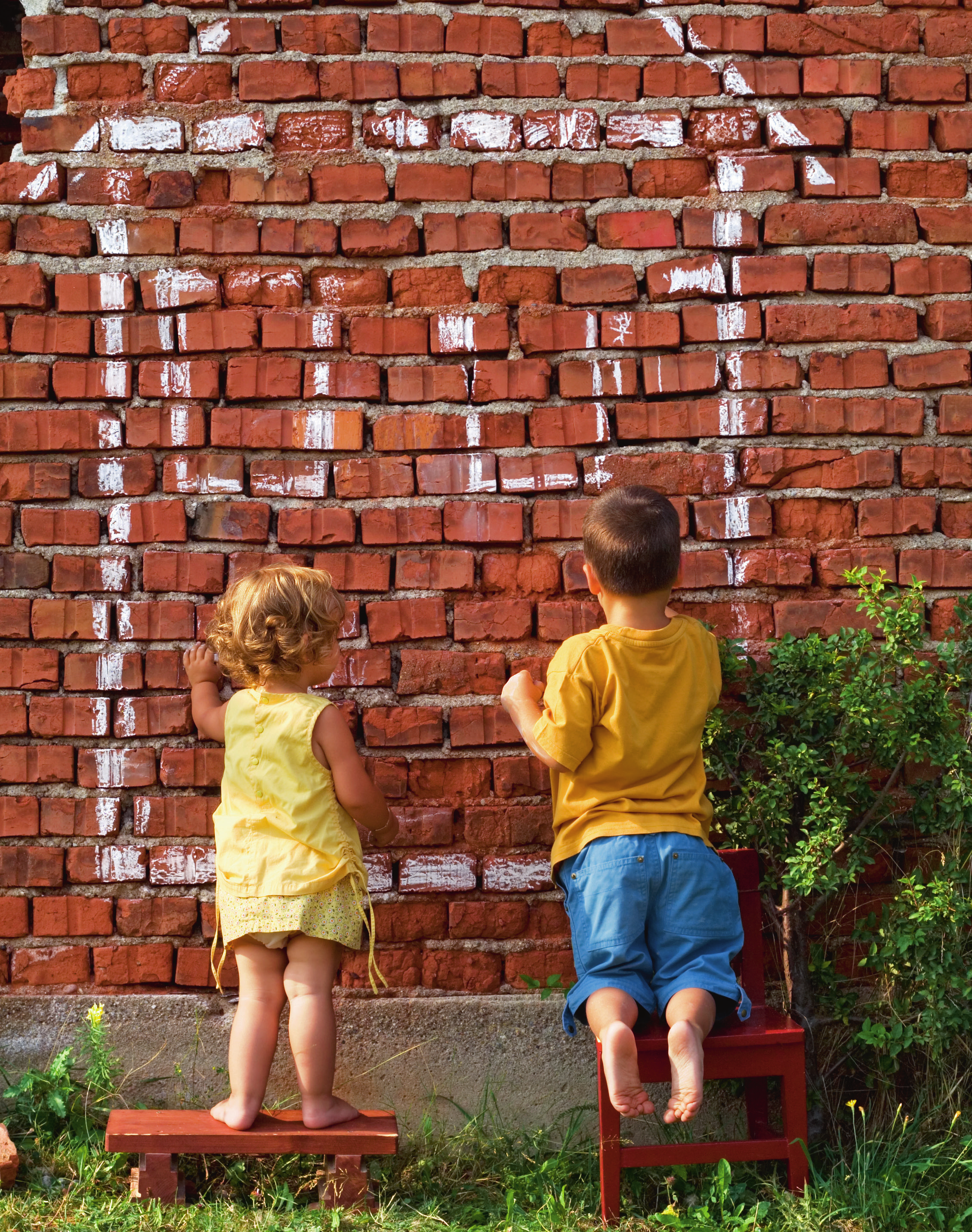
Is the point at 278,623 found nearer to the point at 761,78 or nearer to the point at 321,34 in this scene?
the point at 321,34

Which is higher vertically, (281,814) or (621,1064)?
(281,814)

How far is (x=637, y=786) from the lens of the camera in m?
2.49

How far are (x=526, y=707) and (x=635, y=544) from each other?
471 millimetres

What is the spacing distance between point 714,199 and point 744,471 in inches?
30.0

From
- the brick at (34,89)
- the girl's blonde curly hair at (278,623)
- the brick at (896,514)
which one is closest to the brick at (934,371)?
the brick at (896,514)

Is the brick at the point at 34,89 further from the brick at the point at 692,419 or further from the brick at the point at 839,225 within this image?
the brick at the point at 839,225

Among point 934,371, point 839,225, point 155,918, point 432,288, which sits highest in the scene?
point 839,225

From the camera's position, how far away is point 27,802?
2885 millimetres

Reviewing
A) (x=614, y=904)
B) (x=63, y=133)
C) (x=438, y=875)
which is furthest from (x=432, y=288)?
(x=614, y=904)

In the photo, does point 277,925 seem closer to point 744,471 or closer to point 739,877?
point 739,877

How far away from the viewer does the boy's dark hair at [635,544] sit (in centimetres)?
251

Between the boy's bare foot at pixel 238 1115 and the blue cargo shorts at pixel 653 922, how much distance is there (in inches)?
28.8

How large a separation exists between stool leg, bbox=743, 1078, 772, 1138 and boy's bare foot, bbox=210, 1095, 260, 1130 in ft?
3.87

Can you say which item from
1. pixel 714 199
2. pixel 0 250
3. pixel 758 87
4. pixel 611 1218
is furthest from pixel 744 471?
pixel 0 250
